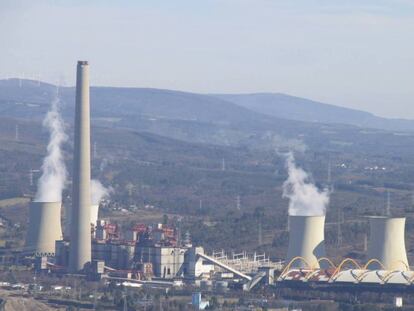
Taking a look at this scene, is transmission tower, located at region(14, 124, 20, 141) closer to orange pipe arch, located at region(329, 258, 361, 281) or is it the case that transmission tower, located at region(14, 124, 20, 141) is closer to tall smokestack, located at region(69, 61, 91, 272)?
tall smokestack, located at region(69, 61, 91, 272)

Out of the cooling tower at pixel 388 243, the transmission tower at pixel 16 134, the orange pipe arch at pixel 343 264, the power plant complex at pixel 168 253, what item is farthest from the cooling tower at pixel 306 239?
the transmission tower at pixel 16 134

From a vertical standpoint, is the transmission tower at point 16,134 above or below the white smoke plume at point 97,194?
above

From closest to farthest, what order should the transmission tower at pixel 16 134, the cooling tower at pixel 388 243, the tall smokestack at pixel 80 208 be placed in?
the cooling tower at pixel 388 243, the tall smokestack at pixel 80 208, the transmission tower at pixel 16 134

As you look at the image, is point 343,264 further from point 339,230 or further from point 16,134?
point 16,134

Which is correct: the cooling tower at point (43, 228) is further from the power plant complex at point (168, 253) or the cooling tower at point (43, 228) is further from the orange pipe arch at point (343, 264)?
the orange pipe arch at point (343, 264)

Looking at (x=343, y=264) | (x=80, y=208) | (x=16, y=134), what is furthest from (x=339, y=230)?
(x=16, y=134)

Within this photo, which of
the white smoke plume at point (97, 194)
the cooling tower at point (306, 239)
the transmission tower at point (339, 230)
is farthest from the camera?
the white smoke plume at point (97, 194)

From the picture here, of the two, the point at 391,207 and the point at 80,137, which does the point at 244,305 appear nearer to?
the point at 80,137

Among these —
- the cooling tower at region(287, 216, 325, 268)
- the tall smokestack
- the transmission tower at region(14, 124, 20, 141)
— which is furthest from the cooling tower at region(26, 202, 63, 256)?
the transmission tower at region(14, 124, 20, 141)
